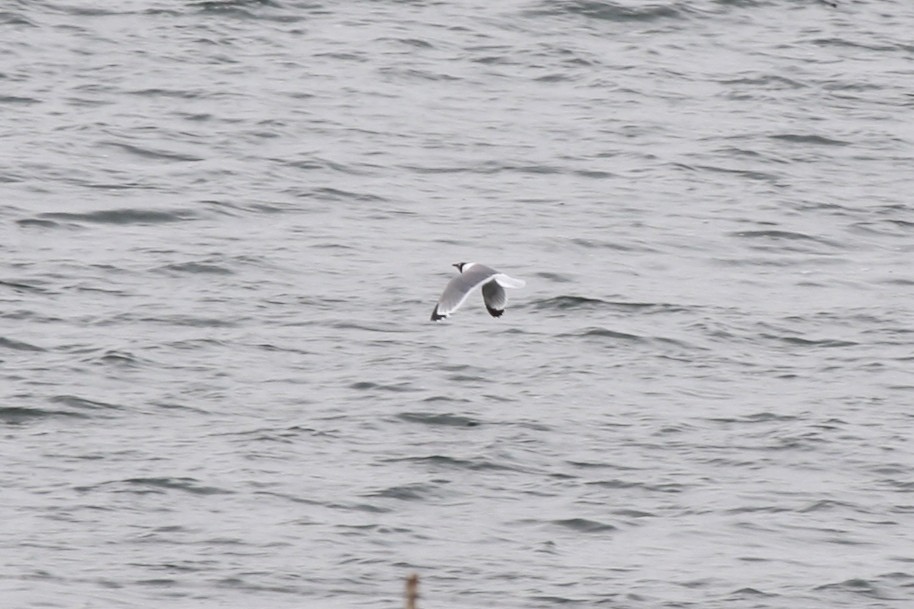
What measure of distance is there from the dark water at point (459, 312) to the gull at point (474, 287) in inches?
45.9

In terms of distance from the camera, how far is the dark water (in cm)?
1278

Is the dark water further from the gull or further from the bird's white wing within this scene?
the bird's white wing

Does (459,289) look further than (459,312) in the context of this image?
No

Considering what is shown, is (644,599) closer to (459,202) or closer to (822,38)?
(459,202)

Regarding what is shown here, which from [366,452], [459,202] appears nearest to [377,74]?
[459,202]

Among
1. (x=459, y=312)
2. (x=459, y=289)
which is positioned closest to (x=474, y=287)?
(x=459, y=289)

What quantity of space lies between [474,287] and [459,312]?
4.82 m

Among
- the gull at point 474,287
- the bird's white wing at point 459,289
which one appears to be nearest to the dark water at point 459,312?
the gull at point 474,287

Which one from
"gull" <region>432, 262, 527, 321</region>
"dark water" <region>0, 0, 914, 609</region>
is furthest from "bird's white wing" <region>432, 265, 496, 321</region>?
"dark water" <region>0, 0, 914, 609</region>

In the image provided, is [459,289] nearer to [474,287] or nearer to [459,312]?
[474,287]

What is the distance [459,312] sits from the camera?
58.6ft

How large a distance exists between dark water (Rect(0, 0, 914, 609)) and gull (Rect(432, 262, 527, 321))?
1.17 metres

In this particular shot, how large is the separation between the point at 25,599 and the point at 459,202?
31.0ft

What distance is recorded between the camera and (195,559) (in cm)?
1243
